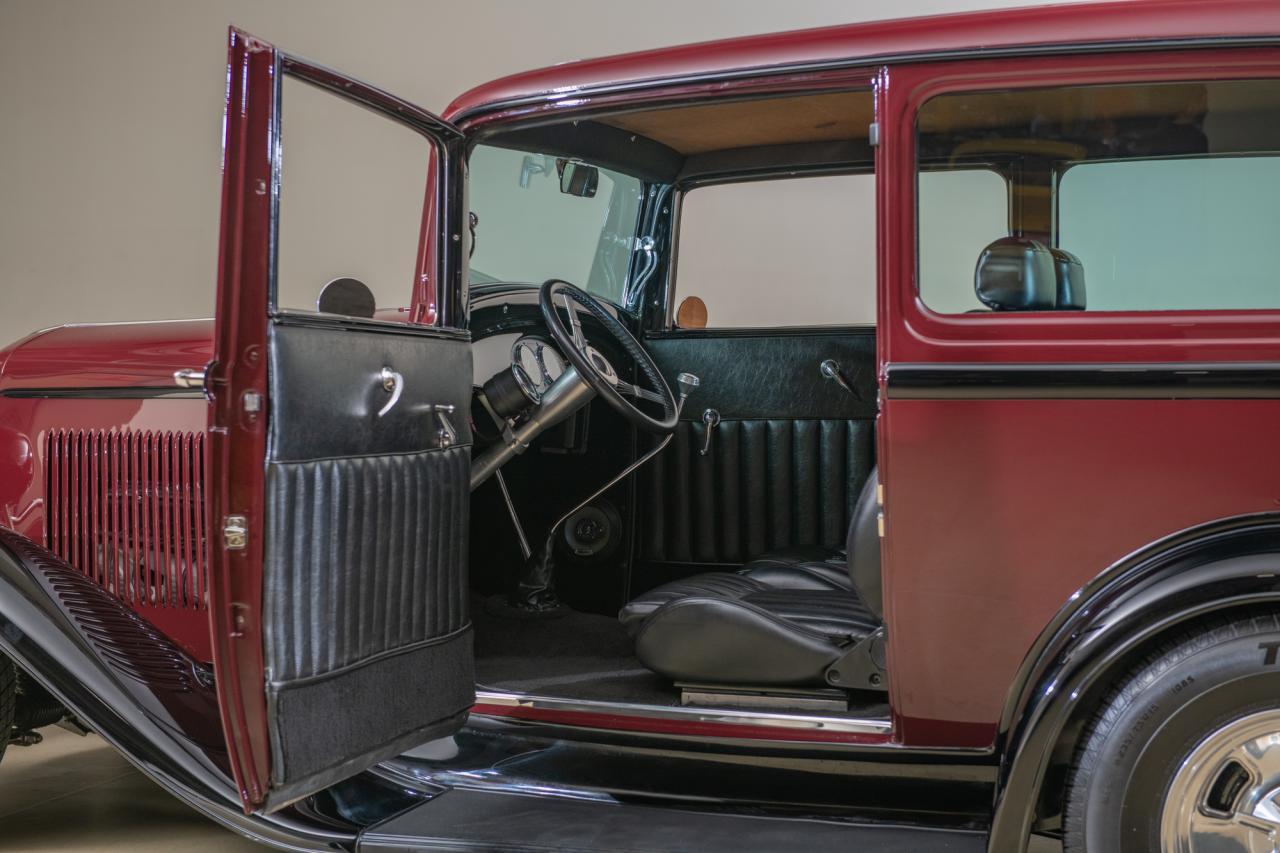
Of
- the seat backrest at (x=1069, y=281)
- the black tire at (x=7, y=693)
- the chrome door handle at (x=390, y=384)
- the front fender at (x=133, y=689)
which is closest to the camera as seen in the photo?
the seat backrest at (x=1069, y=281)

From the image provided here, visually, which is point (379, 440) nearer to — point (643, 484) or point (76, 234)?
point (643, 484)

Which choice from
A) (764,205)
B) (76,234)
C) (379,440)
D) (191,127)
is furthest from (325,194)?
(379,440)

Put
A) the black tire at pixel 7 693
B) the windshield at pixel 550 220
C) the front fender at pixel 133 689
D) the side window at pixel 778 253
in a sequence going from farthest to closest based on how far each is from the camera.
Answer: the side window at pixel 778 253, the windshield at pixel 550 220, the black tire at pixel 7 693, the front fender at pixel 133 689

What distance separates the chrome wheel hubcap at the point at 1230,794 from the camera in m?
1.75

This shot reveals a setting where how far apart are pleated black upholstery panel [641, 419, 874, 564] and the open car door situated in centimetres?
108

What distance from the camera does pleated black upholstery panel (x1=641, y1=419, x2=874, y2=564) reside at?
322 centimetres

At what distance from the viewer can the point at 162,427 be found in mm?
2660

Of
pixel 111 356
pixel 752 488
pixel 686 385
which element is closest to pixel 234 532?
pixel 111 356

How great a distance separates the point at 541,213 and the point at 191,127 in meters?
3.68

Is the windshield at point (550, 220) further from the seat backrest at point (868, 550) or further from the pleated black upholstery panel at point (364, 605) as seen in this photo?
the seat backrest at point (868, 550)

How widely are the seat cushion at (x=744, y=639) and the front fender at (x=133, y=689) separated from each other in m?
0.72

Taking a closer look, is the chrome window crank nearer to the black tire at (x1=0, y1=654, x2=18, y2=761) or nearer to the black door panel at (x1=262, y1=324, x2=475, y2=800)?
the black door panel at (x1=262, y1=324, x2=475, y2=800)

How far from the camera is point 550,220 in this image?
3.11 meters

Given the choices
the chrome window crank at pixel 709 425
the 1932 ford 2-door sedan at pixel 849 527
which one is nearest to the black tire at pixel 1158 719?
the 1932 ford 2-door sedan at pixel 849 527
